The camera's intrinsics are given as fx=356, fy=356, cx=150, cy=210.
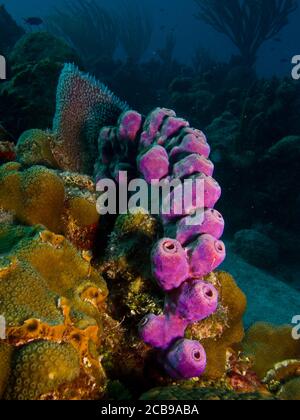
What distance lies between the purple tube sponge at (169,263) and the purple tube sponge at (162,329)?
193mm

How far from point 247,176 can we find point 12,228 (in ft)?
24.8

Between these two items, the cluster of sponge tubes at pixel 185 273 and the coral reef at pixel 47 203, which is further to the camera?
the coral reef at pixel 47 203

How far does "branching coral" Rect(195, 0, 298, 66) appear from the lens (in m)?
15.8

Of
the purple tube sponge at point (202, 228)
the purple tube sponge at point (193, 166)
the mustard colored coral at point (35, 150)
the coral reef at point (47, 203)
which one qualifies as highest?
the mustard colored coral at point (35, 150)

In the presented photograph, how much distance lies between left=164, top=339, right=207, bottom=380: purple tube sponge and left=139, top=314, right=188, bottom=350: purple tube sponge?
9 cm

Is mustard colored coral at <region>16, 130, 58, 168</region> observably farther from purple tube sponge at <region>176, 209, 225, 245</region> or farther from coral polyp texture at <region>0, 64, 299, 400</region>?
purple tube sponge at <region>176, 209, 225, 245</region>

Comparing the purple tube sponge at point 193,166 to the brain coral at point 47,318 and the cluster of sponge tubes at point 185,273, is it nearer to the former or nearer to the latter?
the cluster of sponge tubes at point 185,273

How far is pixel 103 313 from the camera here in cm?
217

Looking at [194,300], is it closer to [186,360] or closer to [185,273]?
[185,273]

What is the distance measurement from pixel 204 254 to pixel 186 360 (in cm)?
55

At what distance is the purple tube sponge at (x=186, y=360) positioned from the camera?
181 centimetres

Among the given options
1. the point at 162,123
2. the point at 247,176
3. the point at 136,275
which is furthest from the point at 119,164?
the point at 247,176

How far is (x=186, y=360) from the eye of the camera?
1809mm

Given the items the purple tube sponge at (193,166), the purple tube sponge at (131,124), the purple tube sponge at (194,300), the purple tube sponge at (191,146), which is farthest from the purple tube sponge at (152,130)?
the purple tube sponge at (194,300)
